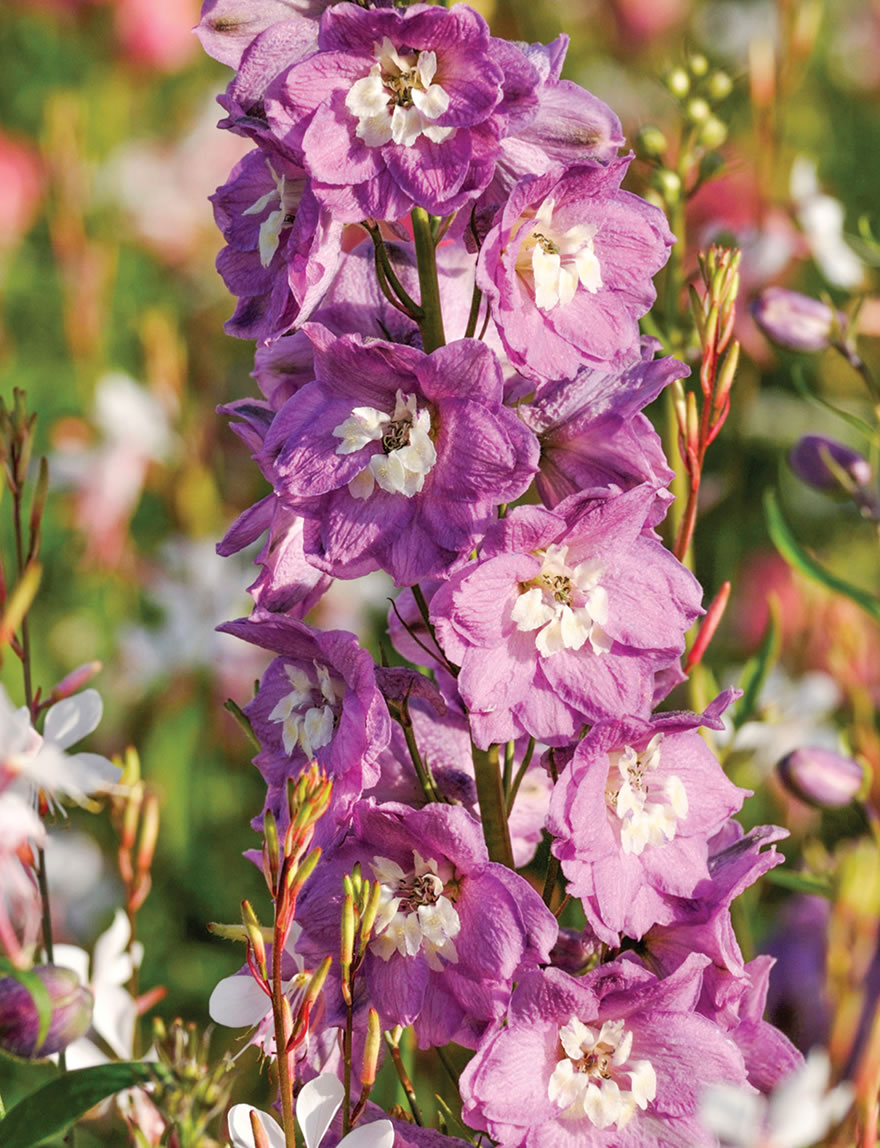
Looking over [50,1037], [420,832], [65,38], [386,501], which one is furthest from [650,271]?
[65,38]

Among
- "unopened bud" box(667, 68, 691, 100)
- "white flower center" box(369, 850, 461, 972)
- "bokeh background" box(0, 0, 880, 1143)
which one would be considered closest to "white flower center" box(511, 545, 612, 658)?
"white flower center" box(369, 850, 461, 972)

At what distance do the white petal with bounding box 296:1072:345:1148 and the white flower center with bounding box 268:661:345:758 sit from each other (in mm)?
134

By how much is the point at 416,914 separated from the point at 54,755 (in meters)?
0.16

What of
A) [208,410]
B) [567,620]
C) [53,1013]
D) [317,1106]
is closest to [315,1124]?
[317,1106]

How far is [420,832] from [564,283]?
234mm

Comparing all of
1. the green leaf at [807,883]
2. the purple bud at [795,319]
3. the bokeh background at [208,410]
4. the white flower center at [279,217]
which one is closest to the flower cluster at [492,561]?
the white flower center at [279,217]

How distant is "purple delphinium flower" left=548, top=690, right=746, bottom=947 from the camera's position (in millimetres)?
599

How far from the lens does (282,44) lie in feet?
2.01

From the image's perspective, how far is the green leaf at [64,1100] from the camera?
55 cm

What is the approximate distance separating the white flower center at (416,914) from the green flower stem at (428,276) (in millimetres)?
220

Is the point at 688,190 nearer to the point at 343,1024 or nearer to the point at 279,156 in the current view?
the point at 279,156

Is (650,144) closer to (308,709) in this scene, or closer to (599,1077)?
(308,709)

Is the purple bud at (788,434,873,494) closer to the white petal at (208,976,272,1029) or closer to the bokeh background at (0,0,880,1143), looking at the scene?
the bokeh background at (0,0,880,1143)

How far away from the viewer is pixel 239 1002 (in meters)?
0.64
